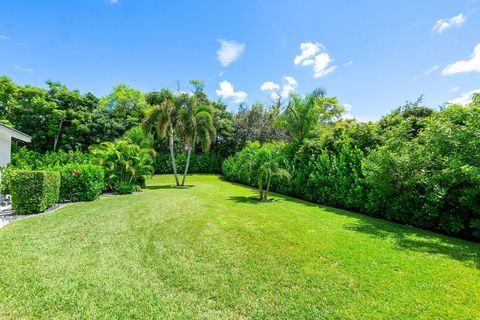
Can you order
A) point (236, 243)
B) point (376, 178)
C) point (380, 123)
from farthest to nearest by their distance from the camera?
point (380, 123) < point (376, 178) < point (236, 243)

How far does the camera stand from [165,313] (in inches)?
101

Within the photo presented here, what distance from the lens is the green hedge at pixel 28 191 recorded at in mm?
6766

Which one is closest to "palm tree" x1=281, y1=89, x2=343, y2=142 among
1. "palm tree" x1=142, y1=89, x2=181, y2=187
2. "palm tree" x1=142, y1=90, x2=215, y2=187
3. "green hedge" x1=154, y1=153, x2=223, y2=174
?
"palm tree" x1=142, y1=90, x2=215, y2=187

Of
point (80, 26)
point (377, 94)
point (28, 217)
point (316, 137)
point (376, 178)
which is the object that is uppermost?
point (80, 26)

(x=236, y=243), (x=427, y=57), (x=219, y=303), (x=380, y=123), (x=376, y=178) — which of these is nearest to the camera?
(x=219, y=303)

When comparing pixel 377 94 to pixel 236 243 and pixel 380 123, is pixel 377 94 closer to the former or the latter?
pixel 380 123

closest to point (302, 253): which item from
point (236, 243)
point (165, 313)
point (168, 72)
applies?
point (236, 243)

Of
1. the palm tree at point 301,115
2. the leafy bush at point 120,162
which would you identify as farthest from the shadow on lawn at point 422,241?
the leafy bush at point 120,162

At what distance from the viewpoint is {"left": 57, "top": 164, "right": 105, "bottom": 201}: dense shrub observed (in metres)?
8.96

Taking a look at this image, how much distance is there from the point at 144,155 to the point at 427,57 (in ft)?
48.0

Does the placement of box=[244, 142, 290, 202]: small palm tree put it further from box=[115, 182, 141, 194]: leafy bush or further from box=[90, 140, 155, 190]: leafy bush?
box=[90, 140, 155, 190]: leafy bush

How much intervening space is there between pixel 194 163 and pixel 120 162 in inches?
565

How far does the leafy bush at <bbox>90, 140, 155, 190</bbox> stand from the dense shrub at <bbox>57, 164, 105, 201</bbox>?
2.75 m

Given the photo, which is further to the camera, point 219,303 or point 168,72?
point 168,72
